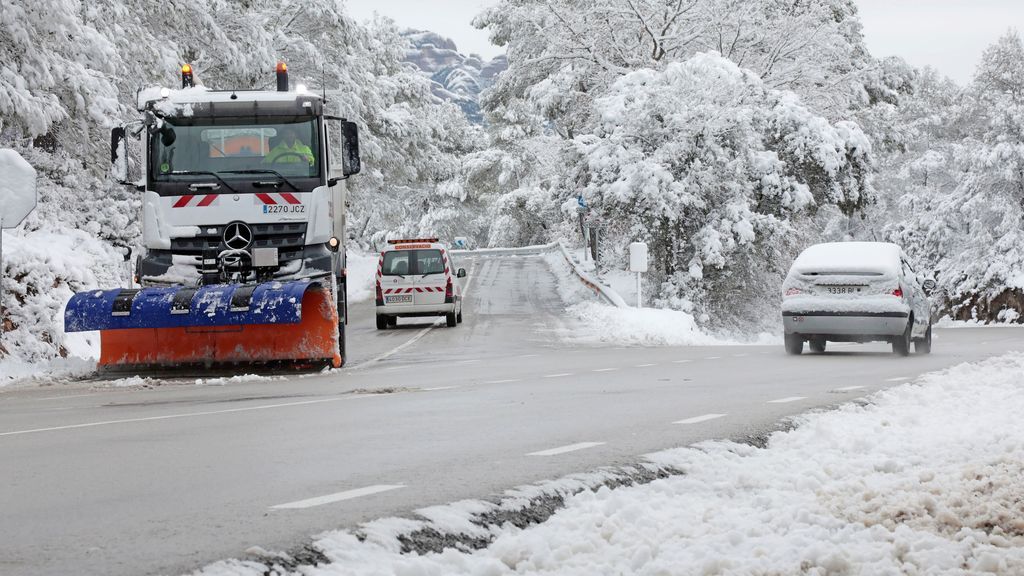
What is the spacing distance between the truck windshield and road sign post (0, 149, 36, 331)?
1.62 m

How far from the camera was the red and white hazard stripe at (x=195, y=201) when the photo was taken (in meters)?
16.0

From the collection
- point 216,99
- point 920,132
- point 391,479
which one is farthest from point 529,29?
point 391,479

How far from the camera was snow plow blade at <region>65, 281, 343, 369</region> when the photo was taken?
1542 cm

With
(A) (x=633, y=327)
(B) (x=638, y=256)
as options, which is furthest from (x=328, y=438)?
(B) (x=638, y=256)

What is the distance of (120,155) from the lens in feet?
52.6

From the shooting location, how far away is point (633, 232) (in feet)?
117

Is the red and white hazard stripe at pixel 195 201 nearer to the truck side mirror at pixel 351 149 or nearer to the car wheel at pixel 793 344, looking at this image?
the truck side mirror at pixel 351 149

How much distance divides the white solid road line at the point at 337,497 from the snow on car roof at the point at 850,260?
44.9ft

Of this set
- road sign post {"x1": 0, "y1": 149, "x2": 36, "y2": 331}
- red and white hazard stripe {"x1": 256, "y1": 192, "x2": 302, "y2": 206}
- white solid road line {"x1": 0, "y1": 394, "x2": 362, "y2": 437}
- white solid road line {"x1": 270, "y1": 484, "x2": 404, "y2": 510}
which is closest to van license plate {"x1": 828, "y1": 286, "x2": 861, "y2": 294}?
red and white hazard stripe {"x1": 256, "y1": 192, "x2": 302, "y2": 206}

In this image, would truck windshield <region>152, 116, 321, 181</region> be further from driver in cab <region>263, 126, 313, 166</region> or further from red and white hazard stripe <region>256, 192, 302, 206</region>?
red and white hazard stripe <region>256, 192, 302, 206</region>

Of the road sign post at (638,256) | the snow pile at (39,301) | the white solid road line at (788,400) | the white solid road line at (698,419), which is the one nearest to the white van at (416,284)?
the road sign post at (638,256)

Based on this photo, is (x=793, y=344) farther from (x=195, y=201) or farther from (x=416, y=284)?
(x=416, y=284)

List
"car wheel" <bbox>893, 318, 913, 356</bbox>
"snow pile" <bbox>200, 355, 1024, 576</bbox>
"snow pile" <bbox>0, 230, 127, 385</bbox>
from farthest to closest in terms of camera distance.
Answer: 1. "car wheel" <bbox>893, 318, 913, 356</bbox>
2. "snow pile" <bbox>0, 230, 127, 385</bbox>
3. "snow pile" <bbox>200, 355, 1024, 576</bbox>

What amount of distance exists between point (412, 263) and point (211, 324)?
1426cm
